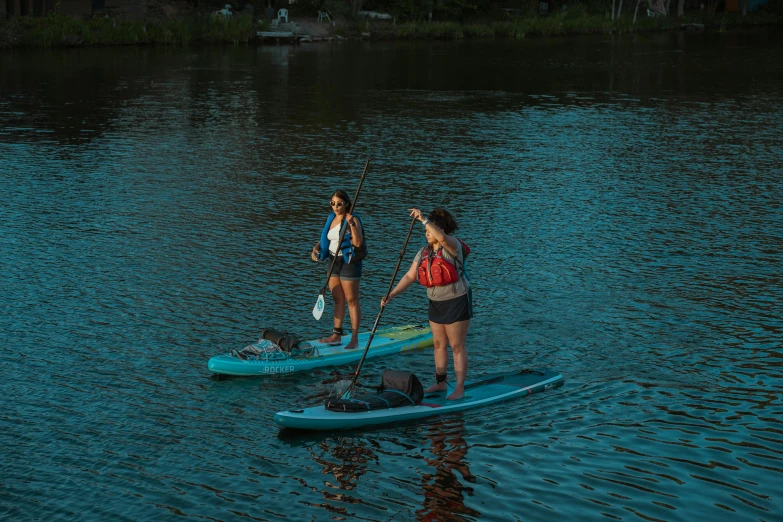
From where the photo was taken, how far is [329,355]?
546 inches

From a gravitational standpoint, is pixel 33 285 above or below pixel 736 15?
below

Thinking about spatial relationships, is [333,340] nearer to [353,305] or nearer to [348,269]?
[353,305]

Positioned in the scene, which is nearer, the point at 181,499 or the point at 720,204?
the point at 181,499

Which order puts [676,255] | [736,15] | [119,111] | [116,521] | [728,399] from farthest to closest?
1. [736,15]
2. [119,111]
3. [676,255]
4. [728,399]
5. [116,521]

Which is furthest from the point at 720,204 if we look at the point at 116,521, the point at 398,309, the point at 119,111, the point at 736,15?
the point at 736,15

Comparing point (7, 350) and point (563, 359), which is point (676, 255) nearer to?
point (563, 359)

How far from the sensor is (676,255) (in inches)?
758

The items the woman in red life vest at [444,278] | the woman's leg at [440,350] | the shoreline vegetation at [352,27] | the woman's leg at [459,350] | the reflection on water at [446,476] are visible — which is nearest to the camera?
the reflection on water at [446,476]

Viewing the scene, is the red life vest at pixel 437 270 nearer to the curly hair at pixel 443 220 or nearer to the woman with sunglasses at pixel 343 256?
the curly hair at pixel 443 220

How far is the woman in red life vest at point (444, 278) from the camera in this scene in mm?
11648

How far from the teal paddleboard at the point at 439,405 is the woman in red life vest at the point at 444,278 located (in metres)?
0.59

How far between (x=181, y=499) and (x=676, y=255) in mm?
11830

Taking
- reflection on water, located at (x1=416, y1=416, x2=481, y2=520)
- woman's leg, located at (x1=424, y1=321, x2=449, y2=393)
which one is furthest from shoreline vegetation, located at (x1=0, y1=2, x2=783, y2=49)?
reflection on water, located at (x1=416, y1=416, x2=481, y2=520)

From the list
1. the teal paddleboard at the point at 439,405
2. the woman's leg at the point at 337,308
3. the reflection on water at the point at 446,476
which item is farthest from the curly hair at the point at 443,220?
the woman's leg at the point at 337,308
